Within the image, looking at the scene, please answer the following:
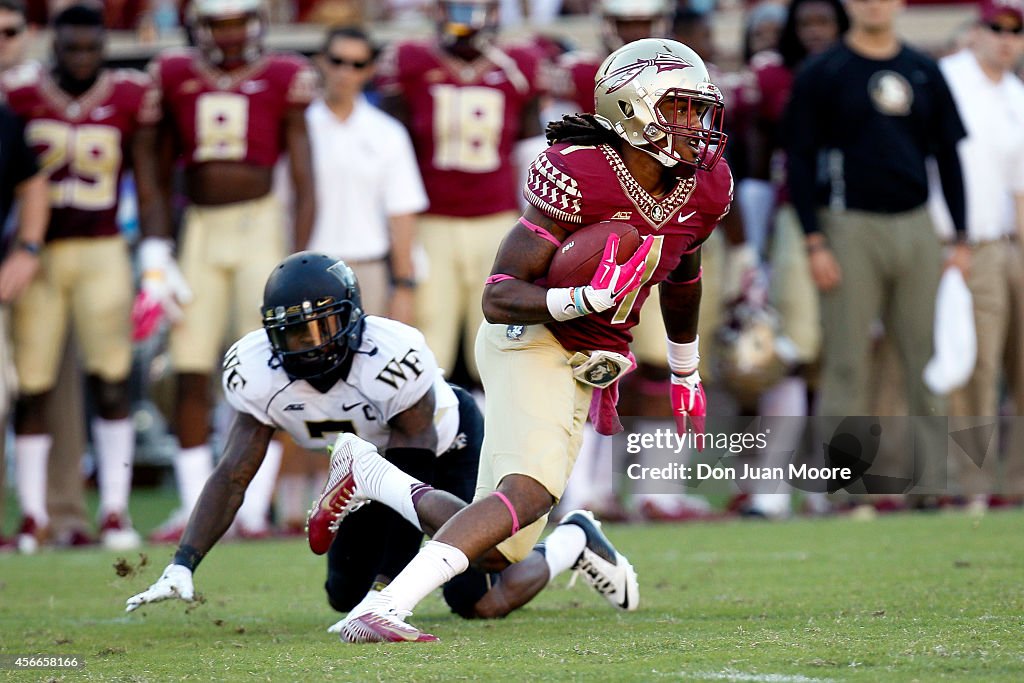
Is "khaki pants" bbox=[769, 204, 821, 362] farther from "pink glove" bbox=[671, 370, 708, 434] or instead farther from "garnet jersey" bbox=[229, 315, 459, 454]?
"garnet jersey" bbox=[229, 315, 459, 454]

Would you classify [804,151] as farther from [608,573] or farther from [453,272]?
[608,573]

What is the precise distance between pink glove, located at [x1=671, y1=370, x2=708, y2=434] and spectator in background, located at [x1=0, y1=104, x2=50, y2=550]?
3615mm

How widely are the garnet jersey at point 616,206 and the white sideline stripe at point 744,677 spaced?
4.02 feet

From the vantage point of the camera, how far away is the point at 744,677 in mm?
3418

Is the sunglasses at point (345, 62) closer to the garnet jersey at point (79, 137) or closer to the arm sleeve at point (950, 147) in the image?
the garnet jersey at point (79, 137)

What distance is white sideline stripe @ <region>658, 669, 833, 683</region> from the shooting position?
133 inches

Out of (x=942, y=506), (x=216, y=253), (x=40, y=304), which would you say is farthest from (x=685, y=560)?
(x=40, y=304)

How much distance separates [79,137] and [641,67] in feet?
12.6

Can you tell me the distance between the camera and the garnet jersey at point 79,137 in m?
7.51

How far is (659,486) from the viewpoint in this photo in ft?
25.8

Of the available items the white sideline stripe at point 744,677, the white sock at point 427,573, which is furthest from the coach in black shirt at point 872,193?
the white sideline stripe at point 744,677

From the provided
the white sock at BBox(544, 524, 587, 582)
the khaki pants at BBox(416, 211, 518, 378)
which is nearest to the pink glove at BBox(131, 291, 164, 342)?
the khaki pants at BBox(416, 211, 518, 378)

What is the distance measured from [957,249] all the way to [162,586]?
4.56m

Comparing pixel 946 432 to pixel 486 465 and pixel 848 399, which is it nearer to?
pixel 848 399
